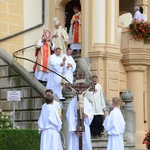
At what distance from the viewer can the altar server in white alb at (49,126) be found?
39.5 feet

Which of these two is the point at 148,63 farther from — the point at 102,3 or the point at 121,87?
the point at 102,3

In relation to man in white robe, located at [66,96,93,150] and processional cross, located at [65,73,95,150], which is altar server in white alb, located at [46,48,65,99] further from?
processional cross, located at [65,73,95,150]

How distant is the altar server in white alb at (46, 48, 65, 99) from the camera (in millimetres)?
15617

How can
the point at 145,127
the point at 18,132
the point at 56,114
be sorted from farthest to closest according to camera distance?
the point at 145,127
the point at 18,132
the point at 56,114

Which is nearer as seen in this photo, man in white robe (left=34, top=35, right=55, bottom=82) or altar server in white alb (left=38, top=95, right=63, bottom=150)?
altar server in white alb (left=38, top=95, right=63, bottom=150)

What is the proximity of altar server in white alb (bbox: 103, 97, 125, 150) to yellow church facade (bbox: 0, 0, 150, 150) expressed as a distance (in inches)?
167

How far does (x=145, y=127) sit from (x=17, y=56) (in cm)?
581

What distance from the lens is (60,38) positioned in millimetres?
18312

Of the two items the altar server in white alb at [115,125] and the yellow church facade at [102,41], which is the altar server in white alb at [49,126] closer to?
the altar server in white alb at [115,125]

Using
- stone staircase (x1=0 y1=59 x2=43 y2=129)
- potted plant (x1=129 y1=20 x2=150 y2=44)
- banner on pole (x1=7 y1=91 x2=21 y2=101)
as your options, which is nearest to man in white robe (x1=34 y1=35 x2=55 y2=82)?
stone staircase (x1=0 y1=59 x2=43 y2=129)

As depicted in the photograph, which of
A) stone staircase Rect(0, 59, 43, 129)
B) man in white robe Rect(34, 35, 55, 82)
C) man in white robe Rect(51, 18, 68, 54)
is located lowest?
stone staircase Rect(0, 59, 43, 129)

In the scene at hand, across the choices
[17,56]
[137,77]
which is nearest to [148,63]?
[137,77]

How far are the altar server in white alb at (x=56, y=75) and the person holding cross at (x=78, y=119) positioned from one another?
3.03m

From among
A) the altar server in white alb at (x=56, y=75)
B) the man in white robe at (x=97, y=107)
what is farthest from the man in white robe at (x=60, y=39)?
the man in white robe at (x=97, y=107)
